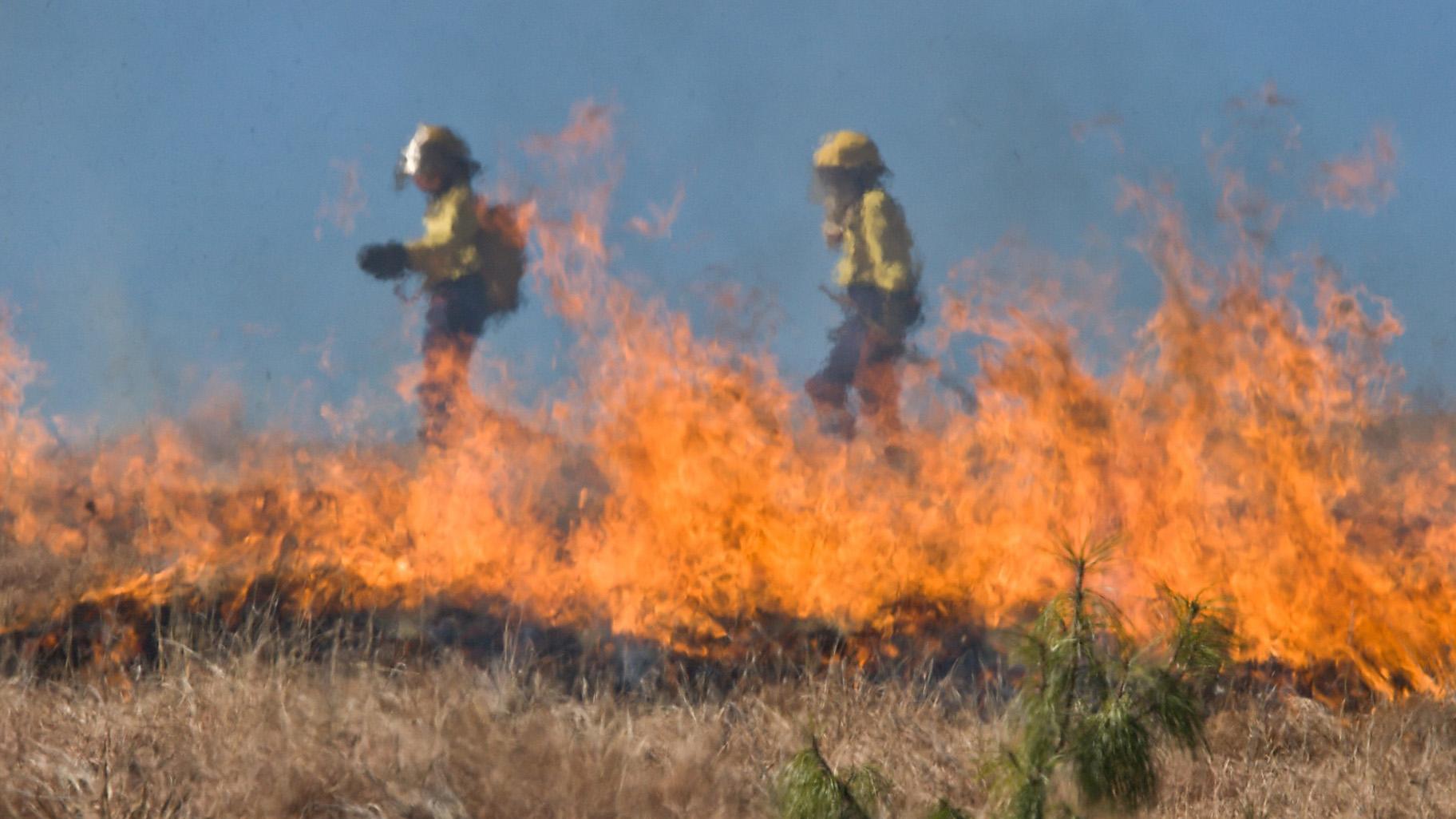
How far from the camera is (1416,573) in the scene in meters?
7.17

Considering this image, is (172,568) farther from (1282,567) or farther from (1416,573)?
(1416,573)

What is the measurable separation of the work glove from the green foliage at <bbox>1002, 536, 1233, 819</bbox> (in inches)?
313

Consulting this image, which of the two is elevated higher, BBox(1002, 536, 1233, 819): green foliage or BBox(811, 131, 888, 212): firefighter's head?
BBox(811, 131, 888, 212): firefighter's head

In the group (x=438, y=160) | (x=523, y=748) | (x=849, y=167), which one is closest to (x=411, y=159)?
(x=438, y=160)

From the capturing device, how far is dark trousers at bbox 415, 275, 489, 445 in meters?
9.68

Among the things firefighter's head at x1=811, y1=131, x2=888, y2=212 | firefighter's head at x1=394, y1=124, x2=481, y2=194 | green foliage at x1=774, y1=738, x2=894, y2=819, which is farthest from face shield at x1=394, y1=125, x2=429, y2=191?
green foliage at x1=774, y1=738, x2=894, y2=819

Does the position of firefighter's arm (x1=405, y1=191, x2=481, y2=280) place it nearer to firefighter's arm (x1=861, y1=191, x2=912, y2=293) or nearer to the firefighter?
the firefighter

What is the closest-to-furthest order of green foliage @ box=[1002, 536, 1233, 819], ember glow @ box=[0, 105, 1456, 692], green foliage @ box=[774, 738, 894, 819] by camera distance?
1. green foliage @ box=[1002, 536, 1233, 819]
2. green foliage @ box=[774, 738, 894, 819]
3. ember glow @ box=[0, 105, 1456, 692]

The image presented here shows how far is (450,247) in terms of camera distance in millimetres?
9727

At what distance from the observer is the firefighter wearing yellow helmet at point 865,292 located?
9.62 meters

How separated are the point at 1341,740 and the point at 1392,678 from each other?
1.03m

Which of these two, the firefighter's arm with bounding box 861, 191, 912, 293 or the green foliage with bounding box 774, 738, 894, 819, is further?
the firefighter's arm with bounding box 861, 191, 912, 293

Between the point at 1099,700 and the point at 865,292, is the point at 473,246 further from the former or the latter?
the point at 1099,700

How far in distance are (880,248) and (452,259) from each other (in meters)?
3.33
